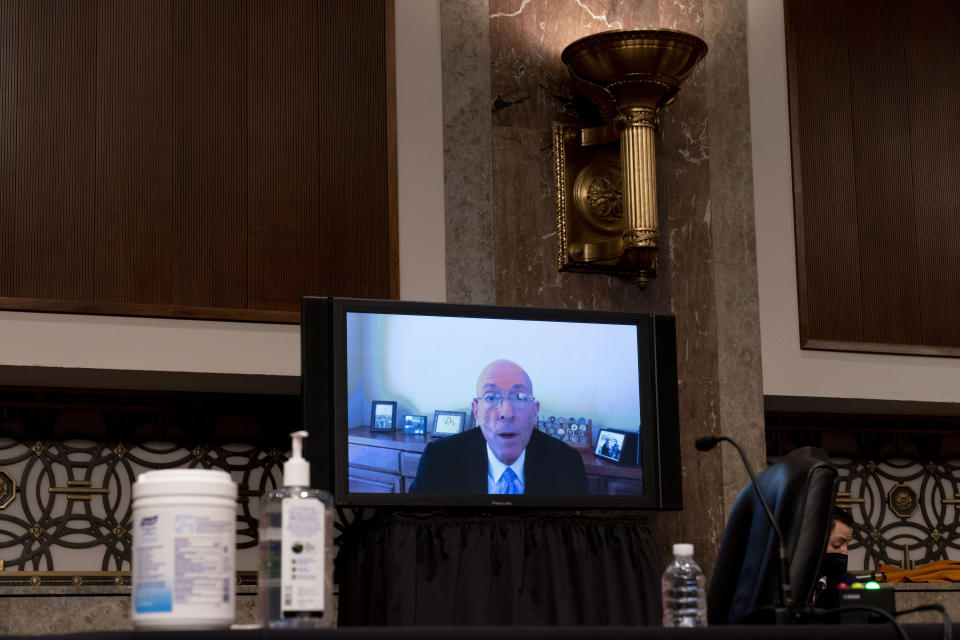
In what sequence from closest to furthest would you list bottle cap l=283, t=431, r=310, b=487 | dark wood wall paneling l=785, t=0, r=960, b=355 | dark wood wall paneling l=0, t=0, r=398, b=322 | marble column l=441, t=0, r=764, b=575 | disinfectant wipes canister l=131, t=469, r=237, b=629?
disinfectant wipes canister l=131, t=469, r=237, b=629
bottle cap l=283, t=431, r=310, b=487
dark wood wall paneling l=0, t=0, r=398, b=322
marble column l=441, t=0, r=764, b=575
dark wood wall paneling l=785, t=0, r=960, b=355

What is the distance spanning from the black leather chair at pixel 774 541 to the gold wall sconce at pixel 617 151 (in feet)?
7.90

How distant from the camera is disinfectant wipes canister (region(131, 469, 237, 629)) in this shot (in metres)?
1.53

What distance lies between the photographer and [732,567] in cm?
221

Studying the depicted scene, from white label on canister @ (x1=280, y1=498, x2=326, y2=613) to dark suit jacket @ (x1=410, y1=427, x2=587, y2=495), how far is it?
2.26m

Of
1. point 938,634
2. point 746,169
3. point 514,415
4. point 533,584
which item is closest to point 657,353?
point 514,415

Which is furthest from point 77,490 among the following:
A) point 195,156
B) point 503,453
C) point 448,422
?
point 503,453

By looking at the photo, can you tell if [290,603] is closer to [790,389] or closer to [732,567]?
[732,567]

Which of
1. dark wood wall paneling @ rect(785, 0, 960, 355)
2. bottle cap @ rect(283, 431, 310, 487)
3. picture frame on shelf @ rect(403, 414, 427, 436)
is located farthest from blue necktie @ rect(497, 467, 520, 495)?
bottle cap @ rect(283, 431, 310, 487)

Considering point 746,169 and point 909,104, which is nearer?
point 746,169

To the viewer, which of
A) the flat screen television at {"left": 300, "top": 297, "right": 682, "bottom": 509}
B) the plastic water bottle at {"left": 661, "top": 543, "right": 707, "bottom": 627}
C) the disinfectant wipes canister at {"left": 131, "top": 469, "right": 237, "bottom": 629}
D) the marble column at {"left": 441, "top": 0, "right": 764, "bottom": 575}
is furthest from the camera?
the marble column at {"left": 441, "top": 0, "right": 764, "bottom": 575}

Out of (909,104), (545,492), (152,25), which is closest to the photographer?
(545,492)

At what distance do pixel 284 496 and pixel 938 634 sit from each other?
81cm

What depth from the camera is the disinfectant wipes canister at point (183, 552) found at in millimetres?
1531

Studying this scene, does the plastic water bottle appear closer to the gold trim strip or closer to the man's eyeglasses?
the man's eyeglasses
